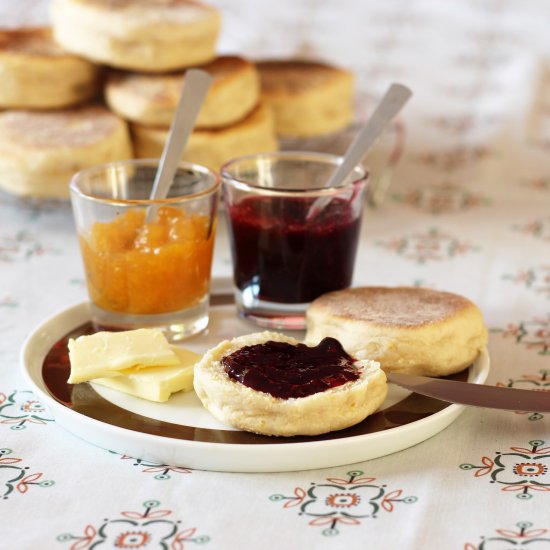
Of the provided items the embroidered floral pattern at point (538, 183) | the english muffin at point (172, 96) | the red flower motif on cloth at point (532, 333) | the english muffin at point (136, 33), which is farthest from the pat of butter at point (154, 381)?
the embroidered floral pattern at point (538, 183)

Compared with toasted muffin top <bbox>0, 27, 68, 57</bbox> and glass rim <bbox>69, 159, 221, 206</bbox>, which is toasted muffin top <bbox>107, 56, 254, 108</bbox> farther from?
glass rim <bbox>69, 159, 221, 206</bbox>

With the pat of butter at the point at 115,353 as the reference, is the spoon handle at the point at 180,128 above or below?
above

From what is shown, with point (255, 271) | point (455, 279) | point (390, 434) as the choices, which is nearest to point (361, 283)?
point (455, 279)

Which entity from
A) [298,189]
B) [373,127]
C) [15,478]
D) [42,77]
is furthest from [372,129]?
[42,77]

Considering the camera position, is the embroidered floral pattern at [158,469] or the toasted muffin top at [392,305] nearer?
the embroidered floral pattern at [158,469]

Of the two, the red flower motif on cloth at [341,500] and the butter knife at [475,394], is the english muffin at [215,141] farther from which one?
the red flower motif on cloth at [341,500]

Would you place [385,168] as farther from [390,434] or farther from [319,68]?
[390,434]

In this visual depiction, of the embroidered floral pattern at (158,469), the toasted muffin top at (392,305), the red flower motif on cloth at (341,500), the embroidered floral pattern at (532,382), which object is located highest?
the toasted muffin top at (392,305)
